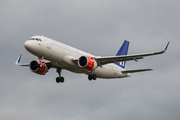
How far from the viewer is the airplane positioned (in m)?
48.4

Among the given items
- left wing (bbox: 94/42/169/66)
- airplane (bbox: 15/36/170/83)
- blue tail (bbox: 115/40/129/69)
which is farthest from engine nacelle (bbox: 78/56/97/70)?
blue tail (bbox: 115/40/129/69)

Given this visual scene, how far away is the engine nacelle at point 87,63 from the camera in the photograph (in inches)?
2004

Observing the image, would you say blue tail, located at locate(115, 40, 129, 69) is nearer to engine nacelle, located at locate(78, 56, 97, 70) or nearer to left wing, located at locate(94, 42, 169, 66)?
left wing, located at locate(94, 42, 169, 66)

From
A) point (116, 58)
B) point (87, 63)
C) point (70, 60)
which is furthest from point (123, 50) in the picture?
point (70, 60)

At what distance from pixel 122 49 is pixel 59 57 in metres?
18.8

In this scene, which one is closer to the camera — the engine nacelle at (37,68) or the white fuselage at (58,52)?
the white fuselage at (58,52)

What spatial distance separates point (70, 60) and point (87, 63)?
2.33 meters

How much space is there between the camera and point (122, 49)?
6588cm

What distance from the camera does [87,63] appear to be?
167 ft

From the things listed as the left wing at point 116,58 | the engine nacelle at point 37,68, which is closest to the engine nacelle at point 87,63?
the left wing at point 116,58

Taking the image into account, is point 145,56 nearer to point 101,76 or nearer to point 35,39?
point 101,76

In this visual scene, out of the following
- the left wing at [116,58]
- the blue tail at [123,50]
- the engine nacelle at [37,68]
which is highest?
the blue tail at [123,50]

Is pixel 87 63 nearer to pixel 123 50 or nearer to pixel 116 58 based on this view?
pixel 116 58

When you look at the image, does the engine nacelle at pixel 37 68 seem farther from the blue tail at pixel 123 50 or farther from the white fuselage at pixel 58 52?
the blue tail at pixel 123 50
